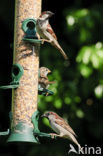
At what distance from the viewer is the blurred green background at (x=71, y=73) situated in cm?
831

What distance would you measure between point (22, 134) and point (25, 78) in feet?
2.03

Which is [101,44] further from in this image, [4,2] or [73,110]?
[4,2]

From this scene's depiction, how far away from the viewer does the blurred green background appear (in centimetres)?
831

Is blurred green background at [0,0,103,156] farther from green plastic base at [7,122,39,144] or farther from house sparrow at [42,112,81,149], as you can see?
green plastic base at [7,122,39,144]

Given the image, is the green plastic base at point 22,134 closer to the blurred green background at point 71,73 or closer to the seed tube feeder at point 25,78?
the seed tube feeder at point 25,78

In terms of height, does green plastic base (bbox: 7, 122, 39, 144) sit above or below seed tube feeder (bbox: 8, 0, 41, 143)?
below

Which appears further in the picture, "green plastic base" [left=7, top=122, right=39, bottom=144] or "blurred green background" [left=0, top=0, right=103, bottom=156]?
"blurred green background" [left=0, top=0, right=103, bottom=156]

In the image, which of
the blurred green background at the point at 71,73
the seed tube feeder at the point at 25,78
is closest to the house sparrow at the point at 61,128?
the seed tube feeder at the point at 25,78

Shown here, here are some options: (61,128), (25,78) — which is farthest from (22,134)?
(25,78)

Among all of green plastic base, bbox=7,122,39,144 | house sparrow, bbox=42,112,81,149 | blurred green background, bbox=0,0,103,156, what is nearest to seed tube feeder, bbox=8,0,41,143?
green plastic base, bbox=7,122,39,144

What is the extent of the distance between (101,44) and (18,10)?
2371 millimetres

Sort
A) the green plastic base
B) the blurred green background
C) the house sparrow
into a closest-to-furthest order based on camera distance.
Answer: the green plastic base → the house sparrow → the blurred green background

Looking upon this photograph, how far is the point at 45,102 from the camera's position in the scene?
853cm

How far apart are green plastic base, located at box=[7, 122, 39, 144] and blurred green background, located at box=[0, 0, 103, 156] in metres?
2.20
